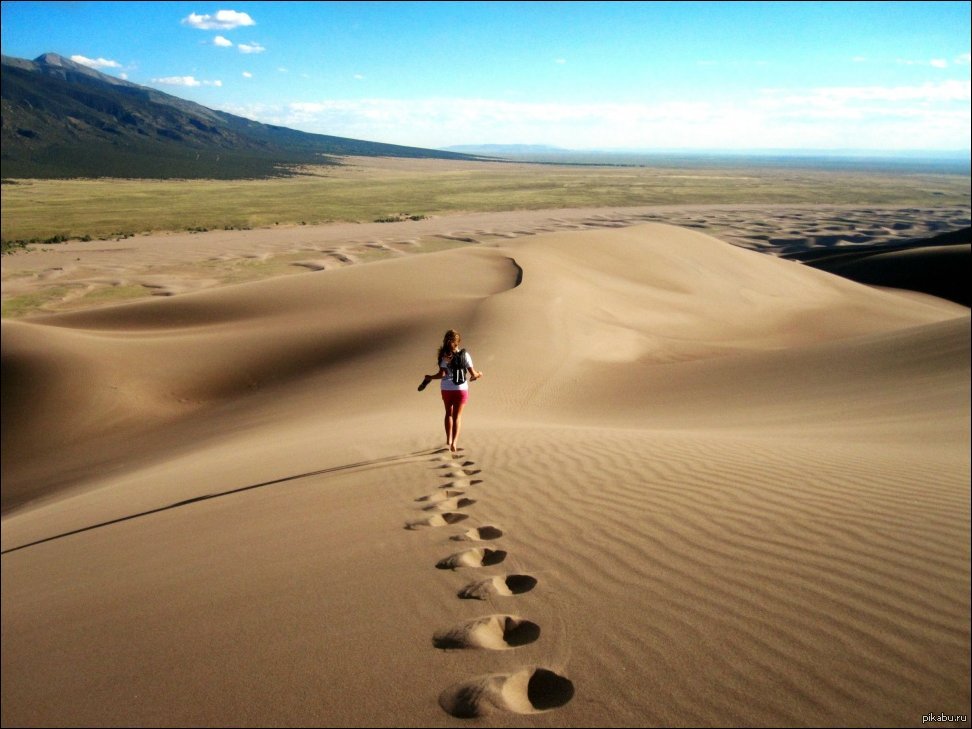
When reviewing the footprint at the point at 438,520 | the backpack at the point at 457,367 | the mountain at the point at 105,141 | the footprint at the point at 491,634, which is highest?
the mountain at the point at 105,141

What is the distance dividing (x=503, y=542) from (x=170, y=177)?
4895 inches

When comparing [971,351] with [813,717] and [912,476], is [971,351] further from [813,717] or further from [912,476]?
[813,717]

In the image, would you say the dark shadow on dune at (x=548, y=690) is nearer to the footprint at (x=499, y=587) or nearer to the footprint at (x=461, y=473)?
the footprint at (x=499, y=587)

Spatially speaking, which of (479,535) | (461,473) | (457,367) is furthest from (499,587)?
(457,367)

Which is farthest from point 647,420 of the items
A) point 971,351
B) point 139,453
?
point 139,453

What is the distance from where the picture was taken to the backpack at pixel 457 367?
6.75 m

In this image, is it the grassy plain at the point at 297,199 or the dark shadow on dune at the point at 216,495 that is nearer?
the dark shadow on dune at the point at 216,495

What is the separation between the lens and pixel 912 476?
5.42 meters

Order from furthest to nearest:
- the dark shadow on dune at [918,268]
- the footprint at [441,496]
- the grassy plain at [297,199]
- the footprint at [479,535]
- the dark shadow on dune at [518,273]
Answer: the grassy plain at [297,199]
the dark shadow on dune at [918,268]
the dark shadow on dune at [518,273]
the footprint at [441,496]
the footprint at [479,535]

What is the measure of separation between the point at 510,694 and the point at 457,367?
14.3 ft

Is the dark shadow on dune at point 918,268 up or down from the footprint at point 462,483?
down

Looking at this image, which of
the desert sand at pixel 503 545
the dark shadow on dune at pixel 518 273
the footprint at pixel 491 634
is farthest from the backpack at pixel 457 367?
the dark shadow on dune at pixel 518 273

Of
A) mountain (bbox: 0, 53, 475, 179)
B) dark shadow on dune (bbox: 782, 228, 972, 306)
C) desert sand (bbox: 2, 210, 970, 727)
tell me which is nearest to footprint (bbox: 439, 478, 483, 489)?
desert sand (bbox: 2, 210, 970, 727)

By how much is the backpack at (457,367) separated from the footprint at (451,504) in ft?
5.76
